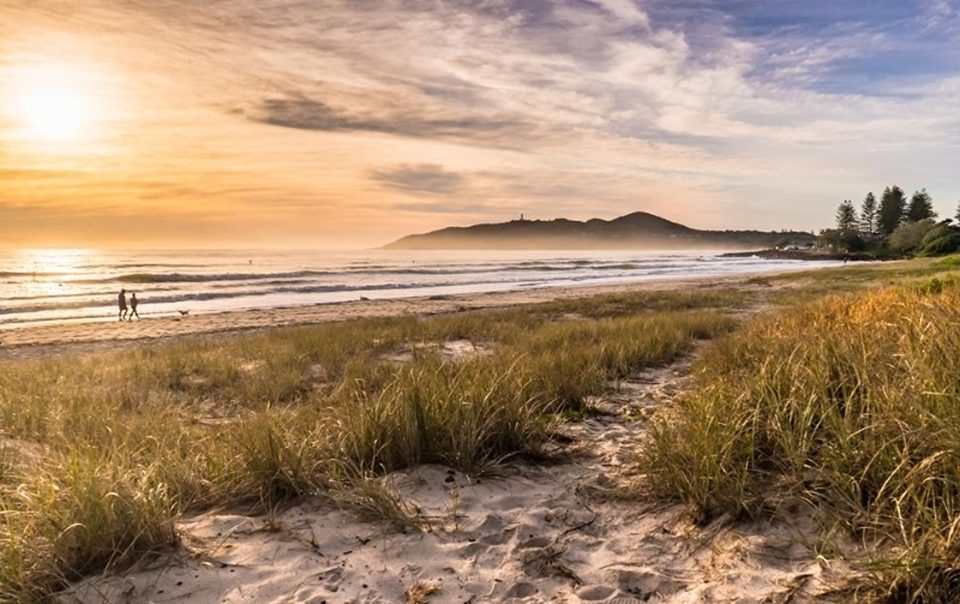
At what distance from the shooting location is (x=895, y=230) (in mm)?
84312

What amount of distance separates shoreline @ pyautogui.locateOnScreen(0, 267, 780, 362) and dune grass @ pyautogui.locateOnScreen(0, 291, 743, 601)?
334 inches

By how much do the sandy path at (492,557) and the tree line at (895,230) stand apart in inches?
2819

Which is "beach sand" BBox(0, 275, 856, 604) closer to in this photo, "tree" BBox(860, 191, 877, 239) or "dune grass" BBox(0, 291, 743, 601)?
"dune grass" BBox(0, 291, 743, 601)

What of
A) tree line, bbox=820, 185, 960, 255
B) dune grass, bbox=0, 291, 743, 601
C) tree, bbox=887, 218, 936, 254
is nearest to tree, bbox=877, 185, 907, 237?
tree line, bbox=820, 185, 960, 255

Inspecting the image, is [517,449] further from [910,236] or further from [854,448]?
[910,236]

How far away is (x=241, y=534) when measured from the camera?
3.67 metres

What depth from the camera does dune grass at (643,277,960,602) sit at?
8.95ft

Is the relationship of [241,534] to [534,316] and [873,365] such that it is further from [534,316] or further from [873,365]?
[534,316]

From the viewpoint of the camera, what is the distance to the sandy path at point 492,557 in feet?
9.93

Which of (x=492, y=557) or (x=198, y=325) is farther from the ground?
(x=492, y=557)

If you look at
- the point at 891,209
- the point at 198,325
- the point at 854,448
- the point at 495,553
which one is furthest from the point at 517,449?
the point at 891,209

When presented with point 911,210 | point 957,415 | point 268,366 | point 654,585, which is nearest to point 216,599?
point 654,585

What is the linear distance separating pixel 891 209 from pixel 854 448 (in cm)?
12515

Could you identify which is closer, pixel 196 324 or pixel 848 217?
pixel 196 324
